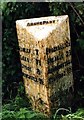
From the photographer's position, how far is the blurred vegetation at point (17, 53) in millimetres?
4582

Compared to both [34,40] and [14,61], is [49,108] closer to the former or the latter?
[34,40]

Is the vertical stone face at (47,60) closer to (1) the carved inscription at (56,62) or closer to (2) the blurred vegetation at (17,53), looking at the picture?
(1) the carved inscription at (56,62)

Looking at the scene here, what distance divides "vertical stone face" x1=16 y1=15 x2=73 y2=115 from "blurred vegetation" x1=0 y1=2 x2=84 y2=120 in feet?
0.62

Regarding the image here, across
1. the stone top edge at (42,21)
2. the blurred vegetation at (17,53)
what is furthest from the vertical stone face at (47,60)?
the blurred vegetation at (17,53)

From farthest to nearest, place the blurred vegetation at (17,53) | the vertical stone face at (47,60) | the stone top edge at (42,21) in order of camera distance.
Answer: the blurred vegetation at (17,53), the stone top edge at (42,21), the vertical stone face at (47,60)

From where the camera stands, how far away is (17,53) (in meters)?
5.33

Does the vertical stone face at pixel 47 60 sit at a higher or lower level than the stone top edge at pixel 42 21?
lower

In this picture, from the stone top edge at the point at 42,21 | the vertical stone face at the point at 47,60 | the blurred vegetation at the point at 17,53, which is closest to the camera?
the vertical stone face at the point at 47,60

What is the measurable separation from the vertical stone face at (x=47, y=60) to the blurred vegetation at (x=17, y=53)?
0.62 feet

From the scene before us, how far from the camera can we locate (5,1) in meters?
4.81

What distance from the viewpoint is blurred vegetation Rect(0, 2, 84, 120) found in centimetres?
458

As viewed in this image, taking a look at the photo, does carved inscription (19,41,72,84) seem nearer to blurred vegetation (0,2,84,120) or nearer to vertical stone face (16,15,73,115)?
vertical stone face (16,15,73,115)

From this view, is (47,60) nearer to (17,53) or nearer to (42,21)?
(42,21)

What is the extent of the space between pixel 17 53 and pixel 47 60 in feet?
3.80
